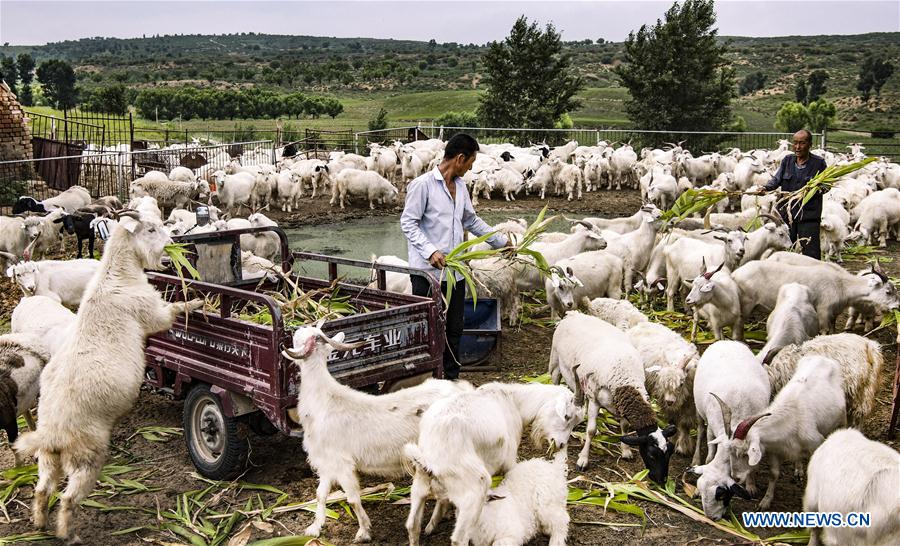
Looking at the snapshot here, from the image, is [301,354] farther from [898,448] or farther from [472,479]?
[898,448]

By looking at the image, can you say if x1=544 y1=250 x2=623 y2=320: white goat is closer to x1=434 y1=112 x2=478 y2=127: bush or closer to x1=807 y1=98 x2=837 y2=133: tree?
x1=434 y1=112 x2=478 y2=127: bush

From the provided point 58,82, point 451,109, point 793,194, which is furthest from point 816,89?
point 793,194

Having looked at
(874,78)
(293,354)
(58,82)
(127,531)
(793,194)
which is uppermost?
(874,78)

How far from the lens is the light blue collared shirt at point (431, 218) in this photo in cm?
662

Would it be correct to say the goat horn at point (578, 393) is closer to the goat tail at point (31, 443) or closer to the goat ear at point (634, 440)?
the goat ear at point (634, 440)

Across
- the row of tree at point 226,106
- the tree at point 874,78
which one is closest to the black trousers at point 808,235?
the row of tree at point 226,106

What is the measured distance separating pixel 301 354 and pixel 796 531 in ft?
11.5

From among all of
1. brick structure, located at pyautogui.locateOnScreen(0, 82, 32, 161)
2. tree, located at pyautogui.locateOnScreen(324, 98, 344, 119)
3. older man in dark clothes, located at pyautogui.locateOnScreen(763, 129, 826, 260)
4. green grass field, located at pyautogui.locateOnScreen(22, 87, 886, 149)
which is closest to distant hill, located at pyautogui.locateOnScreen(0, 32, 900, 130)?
green grass field, located at pyautogui.locateOnScreen(22, 87, 886, 149)

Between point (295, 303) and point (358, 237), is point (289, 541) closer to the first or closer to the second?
point (295, 303)

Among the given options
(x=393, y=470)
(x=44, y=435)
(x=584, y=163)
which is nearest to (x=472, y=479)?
(x=393, y=470)

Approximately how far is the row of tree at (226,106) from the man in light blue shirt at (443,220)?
60.0m

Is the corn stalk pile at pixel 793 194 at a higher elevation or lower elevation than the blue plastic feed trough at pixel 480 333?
higher

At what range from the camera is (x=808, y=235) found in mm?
10164

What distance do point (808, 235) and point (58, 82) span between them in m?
69.5
